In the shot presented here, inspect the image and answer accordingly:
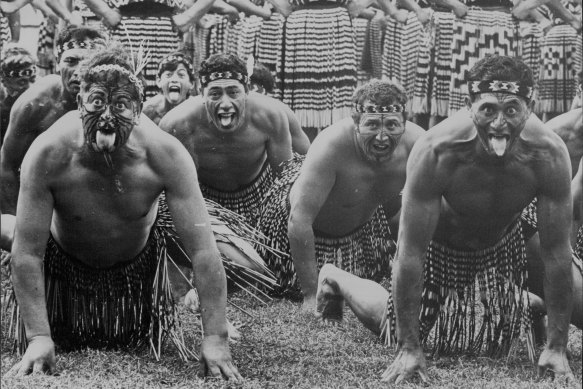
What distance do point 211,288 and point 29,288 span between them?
60 centimetres

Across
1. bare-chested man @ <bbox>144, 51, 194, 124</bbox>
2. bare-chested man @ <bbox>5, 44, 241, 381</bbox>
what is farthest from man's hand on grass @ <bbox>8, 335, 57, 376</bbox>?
bare-chested man @ <bbox>144, 51, 194, 124</bbox>

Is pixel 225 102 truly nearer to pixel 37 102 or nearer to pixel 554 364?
pixel 37 102

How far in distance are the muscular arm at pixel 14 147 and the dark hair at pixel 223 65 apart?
0.89m

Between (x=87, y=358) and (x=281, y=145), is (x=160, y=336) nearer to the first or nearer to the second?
(x=87, y=358)

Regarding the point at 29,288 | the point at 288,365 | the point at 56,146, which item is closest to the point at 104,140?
the point at 56,146

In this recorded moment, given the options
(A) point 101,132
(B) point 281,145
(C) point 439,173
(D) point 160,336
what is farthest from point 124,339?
(B) point 281,145

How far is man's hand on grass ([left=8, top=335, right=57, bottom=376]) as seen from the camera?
11.2ft

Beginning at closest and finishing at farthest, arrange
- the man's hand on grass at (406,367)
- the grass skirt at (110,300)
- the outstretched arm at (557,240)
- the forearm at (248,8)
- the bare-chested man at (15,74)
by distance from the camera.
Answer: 1. the man's hand on grass at (406,367)
2. the outstretched arm at (557,240)
3. the grass skirt at (110,300)
4. the bare-chested man at (15,74)
5. the forearm at (248,8)

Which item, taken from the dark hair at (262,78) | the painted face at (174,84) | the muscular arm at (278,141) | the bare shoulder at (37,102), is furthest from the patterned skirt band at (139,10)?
the bare shoulder at (37,102)

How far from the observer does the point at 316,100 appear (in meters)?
7.25

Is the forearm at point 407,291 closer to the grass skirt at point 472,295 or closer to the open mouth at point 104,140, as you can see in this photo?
the grass skirt at point 472,295

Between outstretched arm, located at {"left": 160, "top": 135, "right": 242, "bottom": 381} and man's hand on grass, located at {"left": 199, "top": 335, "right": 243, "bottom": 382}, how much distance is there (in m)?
0.05

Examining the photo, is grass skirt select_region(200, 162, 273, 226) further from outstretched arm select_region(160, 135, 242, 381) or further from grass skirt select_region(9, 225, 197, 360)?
outstretched arm select_region(160, 135, 242, 381)

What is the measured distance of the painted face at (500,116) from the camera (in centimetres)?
355
